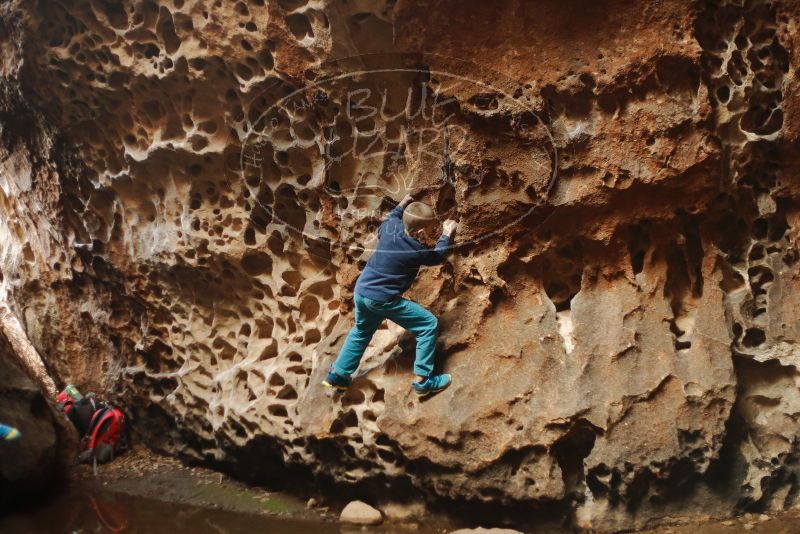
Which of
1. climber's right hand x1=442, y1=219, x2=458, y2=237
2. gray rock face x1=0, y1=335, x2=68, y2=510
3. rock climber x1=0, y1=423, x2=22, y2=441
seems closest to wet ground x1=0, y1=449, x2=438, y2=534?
gray rock face x1=0, y1=335, x2=68, y2=510

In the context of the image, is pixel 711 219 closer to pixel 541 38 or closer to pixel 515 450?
pixel 541 38

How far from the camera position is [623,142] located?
306 centimetres

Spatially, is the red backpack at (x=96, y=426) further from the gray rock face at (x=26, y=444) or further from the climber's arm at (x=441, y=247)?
the climber's arm at (x=441, y=247)

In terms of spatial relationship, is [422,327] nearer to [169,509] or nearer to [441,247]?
[441,247]

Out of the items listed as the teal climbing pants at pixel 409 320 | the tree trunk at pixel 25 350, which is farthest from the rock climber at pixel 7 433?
the teal climbing pants at pixel 409 320

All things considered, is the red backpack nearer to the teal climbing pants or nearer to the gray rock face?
the gray rock face

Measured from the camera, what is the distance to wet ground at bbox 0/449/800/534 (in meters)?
3.33

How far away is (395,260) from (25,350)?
3.61 meters

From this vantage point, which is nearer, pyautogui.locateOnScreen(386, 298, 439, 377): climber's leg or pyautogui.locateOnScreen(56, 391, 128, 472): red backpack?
pyautogui.locateOnScreen(386, 298, 439, 377): climber's leg

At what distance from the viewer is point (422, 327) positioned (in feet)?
10.8

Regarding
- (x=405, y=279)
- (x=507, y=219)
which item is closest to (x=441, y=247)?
(x=405, y=279)
